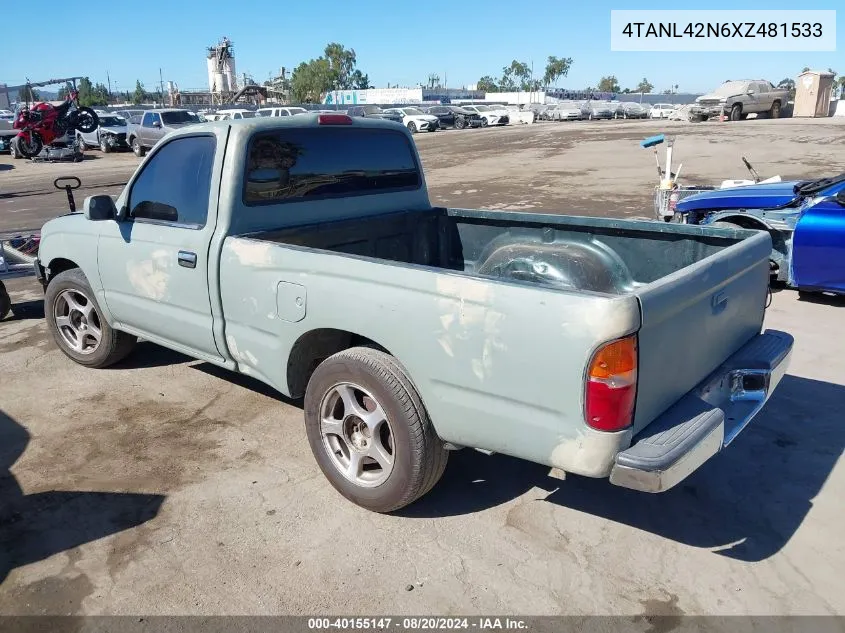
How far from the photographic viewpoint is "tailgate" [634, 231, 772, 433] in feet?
8.37

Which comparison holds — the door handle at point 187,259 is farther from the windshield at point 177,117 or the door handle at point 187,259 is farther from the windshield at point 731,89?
the windshield at point 731,89

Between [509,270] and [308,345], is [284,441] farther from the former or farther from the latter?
[509,270]

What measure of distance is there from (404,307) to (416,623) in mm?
1286

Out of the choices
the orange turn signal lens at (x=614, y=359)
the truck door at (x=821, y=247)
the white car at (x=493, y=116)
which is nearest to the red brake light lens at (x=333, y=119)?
the orange turn signal lens at (x=614, y=359)

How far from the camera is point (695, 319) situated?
112 inches

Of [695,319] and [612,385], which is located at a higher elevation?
[695,319]

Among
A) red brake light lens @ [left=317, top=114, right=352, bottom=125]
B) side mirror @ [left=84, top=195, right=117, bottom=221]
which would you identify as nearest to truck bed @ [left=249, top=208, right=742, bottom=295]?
red brake light lens @ [left=317, top=114, right=352, bottom=125]

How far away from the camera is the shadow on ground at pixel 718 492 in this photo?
3.20m

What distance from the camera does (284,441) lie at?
13.5 ft

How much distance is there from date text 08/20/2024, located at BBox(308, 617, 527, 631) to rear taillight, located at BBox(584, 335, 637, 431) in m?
0.88

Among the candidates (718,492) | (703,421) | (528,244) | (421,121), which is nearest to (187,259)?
(528,244)

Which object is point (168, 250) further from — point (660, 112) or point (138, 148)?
point (660, 112)

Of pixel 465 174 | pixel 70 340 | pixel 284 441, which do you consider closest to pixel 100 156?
pixel 465 174

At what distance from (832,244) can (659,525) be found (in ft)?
13.9
